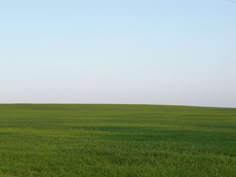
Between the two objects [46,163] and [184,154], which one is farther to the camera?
[184,154]

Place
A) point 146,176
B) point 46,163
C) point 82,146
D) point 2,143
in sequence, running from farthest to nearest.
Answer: point 2,143 → point 82,146 → point 46,163 → point 146,176

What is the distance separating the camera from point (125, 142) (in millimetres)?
23078

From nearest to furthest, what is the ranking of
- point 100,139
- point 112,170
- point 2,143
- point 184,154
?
point 112,170
point 184,154
point 2,143
point 100,139

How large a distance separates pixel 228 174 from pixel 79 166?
4.89 meters

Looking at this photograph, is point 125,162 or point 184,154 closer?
point 125,162

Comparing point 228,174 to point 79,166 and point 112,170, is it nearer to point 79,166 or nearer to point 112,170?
point 112,170

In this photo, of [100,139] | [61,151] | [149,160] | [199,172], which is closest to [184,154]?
[149,160]

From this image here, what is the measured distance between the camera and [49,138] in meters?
25.6

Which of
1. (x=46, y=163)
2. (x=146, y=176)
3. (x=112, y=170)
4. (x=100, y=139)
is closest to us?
(x=146, y=176)

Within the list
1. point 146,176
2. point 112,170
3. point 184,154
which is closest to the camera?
point 146,176

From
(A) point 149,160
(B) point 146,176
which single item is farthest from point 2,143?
(B) point 146,176

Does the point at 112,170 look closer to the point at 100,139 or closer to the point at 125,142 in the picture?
the point at 125,142

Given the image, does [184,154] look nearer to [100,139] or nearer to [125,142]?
[125,142]

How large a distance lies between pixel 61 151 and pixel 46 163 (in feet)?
10.2
